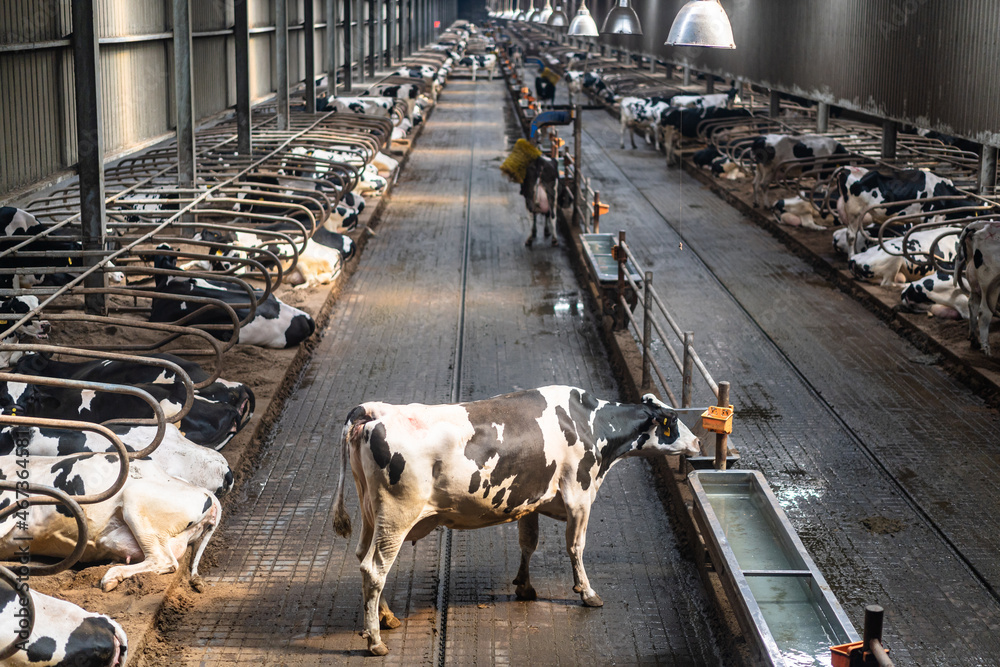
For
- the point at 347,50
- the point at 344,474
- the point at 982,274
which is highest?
the point at 347,50

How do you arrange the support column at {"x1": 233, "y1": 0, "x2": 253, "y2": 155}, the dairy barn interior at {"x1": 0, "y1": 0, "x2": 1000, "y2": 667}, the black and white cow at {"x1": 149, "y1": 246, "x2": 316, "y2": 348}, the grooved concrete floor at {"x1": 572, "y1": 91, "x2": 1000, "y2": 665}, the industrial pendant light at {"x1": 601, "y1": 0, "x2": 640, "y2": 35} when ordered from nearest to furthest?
1. the dairy barn interior at {"x1": 0, "y1": 0, "x2": 1000, "y2": 667}
2. the grooved concrete floor at {"x1": 572, "y1": 91, "x2": 1000, "y2": 665}
3. the black and white cow at {"x1": 149, "y1": 246, "x2": 316, "y2": 348}
4. the industrial pendant light at {"x1": 601, "y1": 0, "x2": 640, "y2": 35}
5. the support column at {"x1": 233, "y1": 0, "x2": 253, "y2": 155}

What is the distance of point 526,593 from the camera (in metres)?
6.06

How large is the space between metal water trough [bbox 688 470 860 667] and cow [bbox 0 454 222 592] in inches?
111

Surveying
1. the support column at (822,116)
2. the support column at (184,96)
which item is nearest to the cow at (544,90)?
the support column at (822,116)

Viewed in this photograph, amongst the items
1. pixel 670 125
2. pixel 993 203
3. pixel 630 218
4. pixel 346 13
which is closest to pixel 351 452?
pixel 993 203

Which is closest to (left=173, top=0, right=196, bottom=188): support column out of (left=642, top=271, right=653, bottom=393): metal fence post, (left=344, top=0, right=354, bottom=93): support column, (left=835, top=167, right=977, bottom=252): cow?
(left=642, top=271, right=653, bottom=393): metal fence post

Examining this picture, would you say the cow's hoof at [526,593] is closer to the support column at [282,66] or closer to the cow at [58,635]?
the cow at [58,635]

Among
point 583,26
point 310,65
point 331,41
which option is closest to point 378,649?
point 583,26

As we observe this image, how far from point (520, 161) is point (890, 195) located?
533 cm

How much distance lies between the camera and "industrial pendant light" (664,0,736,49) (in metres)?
9.45

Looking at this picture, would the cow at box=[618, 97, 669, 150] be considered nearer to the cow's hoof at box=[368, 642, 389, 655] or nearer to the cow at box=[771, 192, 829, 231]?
the cow at box=[771, 192, 829, 231]

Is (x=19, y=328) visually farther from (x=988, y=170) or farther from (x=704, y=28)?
(x=988, y=170)

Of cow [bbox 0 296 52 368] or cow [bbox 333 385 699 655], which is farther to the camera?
cow [bbox 0 296 52 368]

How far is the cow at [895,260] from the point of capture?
13039 millimetres
